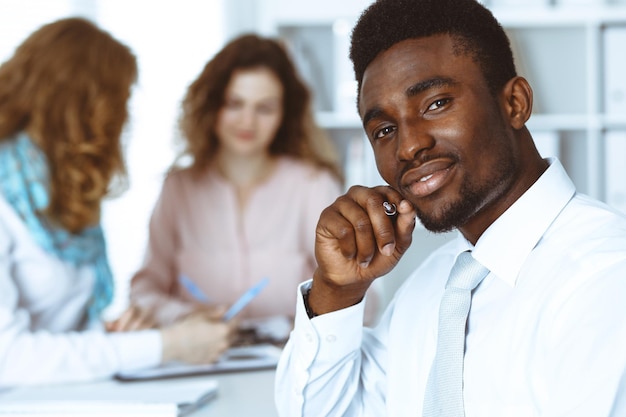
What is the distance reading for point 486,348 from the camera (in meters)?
0.90

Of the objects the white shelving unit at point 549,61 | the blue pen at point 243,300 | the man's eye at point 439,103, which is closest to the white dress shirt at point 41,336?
the blue pen at point 243,300

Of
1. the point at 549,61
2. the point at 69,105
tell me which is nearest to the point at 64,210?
the point at 69,105

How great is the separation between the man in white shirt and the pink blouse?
108 centimetres

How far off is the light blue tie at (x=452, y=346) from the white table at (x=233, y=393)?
0.39 metres

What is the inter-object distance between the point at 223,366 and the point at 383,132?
724 millimetres

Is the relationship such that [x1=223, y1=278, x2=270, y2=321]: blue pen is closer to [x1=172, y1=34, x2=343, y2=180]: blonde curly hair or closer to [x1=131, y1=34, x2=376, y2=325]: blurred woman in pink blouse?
[x1=131, y1=34, x2=376, y2=325]: blurred woman in pink blouse

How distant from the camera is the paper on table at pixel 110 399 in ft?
3.81

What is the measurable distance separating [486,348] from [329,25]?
2104 mm

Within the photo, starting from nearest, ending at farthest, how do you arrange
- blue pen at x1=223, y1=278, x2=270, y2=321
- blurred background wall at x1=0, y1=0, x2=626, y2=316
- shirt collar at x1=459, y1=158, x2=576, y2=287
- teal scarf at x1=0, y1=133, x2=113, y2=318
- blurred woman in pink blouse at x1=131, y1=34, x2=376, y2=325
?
shirt collar at x1=459, y1=158, x2=576, y2=287 → teal scarf at x1=0, y1=133, x2=113, y2=318 → blue pen at x1=223, y1=278, x2=270, y2=321 → blurred woman in pink blouse at x1=131, y1=34, x2=376, y2=325 → blurred background wall at x1=0, y1=0, x2=626, y2=316

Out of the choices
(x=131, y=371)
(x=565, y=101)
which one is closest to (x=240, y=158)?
(x=131, y=371)

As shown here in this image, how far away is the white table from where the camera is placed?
1.23 meters

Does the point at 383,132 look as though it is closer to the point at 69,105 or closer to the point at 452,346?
the point at 452,346

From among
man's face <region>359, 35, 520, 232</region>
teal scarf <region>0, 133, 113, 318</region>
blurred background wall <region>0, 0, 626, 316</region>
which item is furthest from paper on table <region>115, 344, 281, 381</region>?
blurred background wall <region>0, 0, 626, 316</region>

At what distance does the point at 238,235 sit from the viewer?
2264 mm
